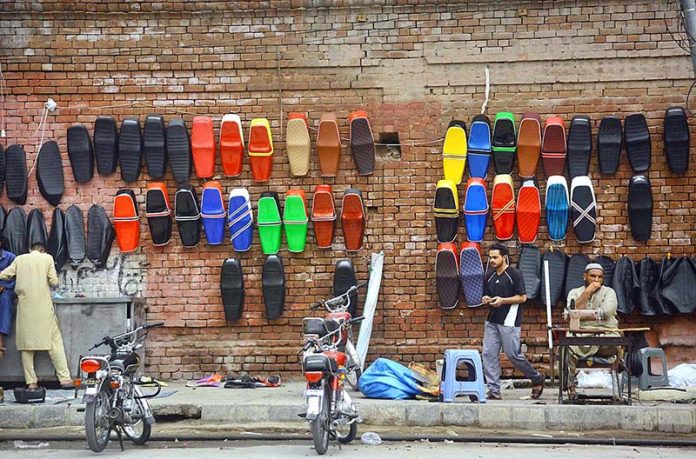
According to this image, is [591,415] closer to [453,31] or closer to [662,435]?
[662,435]

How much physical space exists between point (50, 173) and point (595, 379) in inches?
277

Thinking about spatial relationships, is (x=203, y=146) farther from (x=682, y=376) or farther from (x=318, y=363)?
(x=682, y=376)

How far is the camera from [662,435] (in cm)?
1119

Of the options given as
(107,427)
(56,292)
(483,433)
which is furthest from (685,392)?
(56,292)

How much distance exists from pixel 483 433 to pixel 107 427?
354 centimetres

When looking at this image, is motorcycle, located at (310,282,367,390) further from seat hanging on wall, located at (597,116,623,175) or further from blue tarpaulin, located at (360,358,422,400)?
seat hanging on wall, located at (597,116,623,175)

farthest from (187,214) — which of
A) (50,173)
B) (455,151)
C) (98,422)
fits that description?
(98,422)

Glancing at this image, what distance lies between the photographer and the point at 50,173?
14555 millimetres

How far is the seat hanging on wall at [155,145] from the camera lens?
14.5m

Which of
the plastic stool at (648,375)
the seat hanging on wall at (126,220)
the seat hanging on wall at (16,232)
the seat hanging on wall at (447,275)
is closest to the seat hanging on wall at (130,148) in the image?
the seat hanging on wall at (126,220)

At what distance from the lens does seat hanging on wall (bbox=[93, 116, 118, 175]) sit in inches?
572

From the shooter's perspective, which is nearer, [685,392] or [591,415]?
[591,415]

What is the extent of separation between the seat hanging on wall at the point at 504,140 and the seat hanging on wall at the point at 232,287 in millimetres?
3410

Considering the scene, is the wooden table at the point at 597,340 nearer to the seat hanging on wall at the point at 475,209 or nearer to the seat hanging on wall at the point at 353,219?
the seat hanging on wall at the point at 475,209
